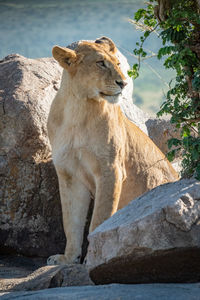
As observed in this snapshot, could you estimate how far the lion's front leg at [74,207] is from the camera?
6191mm

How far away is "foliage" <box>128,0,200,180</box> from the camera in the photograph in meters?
4.48

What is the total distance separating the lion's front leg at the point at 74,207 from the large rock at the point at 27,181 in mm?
771

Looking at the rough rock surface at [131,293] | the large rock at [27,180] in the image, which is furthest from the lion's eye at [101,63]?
the rough rock surface at [131,293]

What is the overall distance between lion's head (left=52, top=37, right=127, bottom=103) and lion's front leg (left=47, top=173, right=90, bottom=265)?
1175 mm

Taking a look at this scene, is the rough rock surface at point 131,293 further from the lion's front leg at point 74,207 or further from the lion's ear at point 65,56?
the lion's ear at point 65,56

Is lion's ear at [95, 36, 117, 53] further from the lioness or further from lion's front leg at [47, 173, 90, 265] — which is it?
lion's front leg at [47, 173, 90, 265]

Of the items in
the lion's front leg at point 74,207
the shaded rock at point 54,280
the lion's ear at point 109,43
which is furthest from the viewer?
the lion's ear at point 109,43

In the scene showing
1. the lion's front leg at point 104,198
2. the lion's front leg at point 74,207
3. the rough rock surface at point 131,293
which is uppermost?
the rough rock surface at point 131,293

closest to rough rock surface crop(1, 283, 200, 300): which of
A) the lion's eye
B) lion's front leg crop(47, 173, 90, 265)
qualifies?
lion's front leg crop(47, 173, 90, 265)

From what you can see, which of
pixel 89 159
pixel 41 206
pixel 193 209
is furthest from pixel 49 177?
pixel 193 209

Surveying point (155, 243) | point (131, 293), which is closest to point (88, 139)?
point (155, 243)

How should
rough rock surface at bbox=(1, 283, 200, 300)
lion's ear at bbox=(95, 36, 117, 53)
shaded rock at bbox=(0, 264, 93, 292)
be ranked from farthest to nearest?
lion's ear at bbox=(95, 36, 117, 53) → shaded rock at bbox=(0, 264, 93, 292) → rough rock surface at bbox=(1, 283, 200, 300)

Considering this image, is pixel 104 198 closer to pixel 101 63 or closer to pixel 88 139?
pixel 88 139

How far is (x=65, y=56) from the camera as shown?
5934mm
